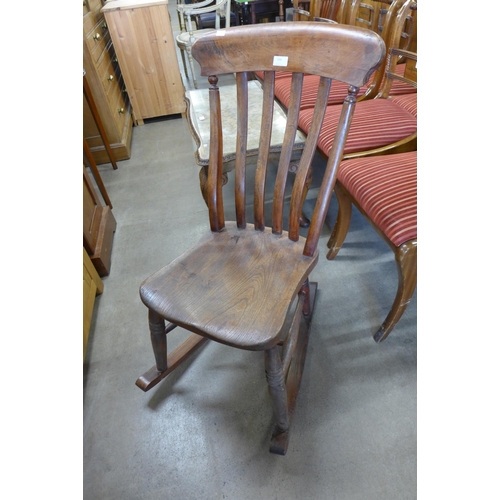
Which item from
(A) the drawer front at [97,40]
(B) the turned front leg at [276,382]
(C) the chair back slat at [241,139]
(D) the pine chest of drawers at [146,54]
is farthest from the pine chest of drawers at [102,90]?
(B) the turned front leg at [276,382]

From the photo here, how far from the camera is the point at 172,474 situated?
1050 millimetres

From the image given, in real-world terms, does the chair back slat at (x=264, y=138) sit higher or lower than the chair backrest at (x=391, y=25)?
lower

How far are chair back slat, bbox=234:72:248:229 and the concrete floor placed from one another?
0.62 m

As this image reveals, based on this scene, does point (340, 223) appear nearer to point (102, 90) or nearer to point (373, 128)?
point (373, 128)

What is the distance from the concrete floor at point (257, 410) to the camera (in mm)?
1015

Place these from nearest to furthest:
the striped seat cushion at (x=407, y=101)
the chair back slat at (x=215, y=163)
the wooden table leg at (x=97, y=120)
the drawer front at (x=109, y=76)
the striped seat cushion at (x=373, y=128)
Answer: the chair back slat at (x=215, y=163), the striped seat cushion at (x=373, y=128), the striped seat cushion at (x=407, y=101), the wooden table leg at (x=97, y=120), the drawer front at (x=109, y=76)

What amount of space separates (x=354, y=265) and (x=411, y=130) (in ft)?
2.10

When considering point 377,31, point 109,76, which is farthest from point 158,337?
point 109,76

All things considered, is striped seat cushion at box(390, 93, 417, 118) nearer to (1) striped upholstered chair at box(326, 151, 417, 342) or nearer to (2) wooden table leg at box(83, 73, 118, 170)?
(1) striped upholstered chair at box(326, 151, 417, 342)

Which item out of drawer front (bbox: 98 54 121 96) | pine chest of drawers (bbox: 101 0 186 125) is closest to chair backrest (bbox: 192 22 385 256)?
drawer front (bbox: 98 54 121 96)

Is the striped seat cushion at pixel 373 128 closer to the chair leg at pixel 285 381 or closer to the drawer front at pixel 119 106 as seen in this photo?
A: the chair leg at pixel 285 381

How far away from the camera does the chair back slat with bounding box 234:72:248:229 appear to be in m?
0.95

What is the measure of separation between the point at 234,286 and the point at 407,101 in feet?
4.40

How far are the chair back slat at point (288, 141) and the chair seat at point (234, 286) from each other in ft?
0.33
